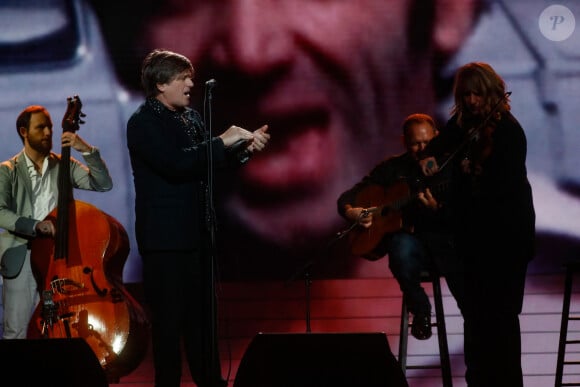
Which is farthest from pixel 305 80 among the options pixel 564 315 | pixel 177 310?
pixel 177 310

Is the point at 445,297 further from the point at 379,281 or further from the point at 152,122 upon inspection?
the point at 152,122

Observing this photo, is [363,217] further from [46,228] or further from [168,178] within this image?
[46,228]

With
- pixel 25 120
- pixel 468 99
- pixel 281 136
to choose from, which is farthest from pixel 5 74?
pixel 468 99

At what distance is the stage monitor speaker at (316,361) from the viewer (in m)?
Result: 2.52

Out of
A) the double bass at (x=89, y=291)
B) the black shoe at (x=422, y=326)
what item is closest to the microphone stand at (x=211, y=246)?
the double bass at (x=89, y=291)

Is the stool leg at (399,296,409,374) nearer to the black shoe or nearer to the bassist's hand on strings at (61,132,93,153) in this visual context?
the black shoe

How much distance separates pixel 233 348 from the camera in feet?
17.8

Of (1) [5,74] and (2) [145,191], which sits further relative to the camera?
(1) [5,74]

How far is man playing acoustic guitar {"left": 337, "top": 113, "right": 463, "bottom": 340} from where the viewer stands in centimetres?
443

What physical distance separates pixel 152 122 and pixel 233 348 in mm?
2243

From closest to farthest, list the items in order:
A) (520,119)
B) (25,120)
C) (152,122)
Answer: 1. (152,122)
2. (25,120)
3. (520,119)

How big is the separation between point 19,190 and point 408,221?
2.18 metres

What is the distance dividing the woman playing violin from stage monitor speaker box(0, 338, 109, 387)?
1.94 metres

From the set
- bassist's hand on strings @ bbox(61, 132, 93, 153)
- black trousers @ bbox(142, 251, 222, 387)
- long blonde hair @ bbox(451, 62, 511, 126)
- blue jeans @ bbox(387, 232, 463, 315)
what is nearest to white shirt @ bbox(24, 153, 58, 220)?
bassist's hand on strings @ bbox(61, 132, 93, 153)
